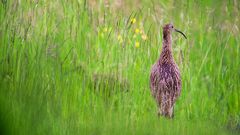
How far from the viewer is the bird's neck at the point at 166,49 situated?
2.23 meters

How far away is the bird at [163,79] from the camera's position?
7.35 ft

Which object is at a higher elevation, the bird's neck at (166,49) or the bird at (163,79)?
the bird's neck at (166,49)

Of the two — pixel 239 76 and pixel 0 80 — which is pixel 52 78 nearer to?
pixel 0 80

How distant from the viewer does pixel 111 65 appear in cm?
224

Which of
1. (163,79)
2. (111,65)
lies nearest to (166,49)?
(163,79)

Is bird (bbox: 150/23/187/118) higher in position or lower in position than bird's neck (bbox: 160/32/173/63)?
lower

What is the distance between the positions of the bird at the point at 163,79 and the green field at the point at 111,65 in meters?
0.02

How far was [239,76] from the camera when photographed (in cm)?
227

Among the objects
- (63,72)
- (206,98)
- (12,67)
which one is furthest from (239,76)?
(12,67)

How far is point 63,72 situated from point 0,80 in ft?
0.95

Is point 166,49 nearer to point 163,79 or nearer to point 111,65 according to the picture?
point 163,79

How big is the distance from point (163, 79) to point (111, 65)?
0.81 feet

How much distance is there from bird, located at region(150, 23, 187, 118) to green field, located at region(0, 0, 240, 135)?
2 centimetres

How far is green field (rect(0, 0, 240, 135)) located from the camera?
7.36 feet
